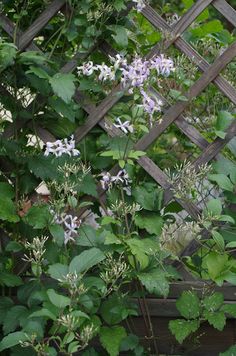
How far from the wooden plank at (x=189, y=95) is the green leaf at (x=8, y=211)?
48 cm

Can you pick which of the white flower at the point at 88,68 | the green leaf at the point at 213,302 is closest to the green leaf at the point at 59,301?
the green leaf at the point at 213,302

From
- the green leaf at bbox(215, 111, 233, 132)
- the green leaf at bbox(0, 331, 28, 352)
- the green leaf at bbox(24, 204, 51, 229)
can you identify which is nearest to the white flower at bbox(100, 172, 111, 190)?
the green leaf at bbox(24, 204, 51, 229)

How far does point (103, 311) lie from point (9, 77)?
2.86 feet

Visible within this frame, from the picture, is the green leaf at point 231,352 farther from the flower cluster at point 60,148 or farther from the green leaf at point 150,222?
the flower cluster at point 60,148

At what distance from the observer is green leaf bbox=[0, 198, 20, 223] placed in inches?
113

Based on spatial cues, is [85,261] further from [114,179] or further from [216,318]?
[216,318]

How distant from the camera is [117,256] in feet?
9.28

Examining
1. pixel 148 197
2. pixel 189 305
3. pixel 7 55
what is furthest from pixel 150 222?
pixel 7 55

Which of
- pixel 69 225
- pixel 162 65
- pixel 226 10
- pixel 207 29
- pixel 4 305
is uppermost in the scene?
pixel 226 10

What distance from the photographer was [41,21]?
2.90 metres

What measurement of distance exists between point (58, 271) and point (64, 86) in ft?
2.02

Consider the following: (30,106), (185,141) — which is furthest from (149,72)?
(185,141)

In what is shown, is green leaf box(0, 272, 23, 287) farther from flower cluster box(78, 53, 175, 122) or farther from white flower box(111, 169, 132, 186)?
flower cluster box(78, 53, 175, 122)

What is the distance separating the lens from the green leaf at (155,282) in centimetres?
271
